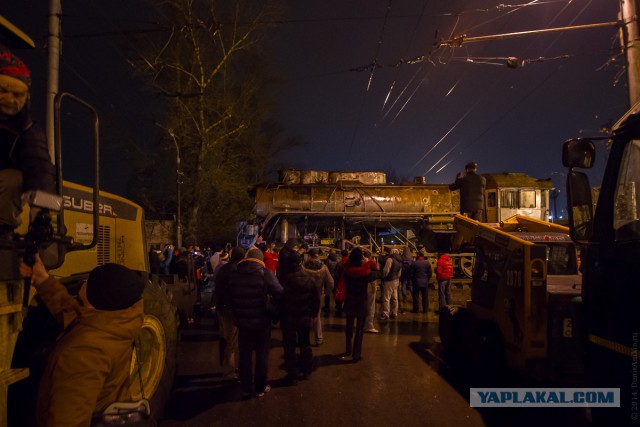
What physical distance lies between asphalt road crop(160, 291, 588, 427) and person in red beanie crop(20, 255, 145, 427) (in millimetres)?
2976

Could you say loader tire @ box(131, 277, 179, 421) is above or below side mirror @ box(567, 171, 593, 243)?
below

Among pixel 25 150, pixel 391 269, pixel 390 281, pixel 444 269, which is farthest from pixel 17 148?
pixel 444 269

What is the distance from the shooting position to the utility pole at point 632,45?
346 inches

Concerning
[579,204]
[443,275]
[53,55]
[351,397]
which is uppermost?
[53,55]

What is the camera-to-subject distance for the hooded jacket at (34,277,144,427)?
214 centimetres

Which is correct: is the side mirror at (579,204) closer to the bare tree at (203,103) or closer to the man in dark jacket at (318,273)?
the man in dark jacket at (318,273)

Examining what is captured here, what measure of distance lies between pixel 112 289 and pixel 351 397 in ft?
14.2

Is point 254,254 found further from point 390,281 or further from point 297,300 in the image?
point 390,281

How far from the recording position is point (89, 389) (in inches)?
86.1

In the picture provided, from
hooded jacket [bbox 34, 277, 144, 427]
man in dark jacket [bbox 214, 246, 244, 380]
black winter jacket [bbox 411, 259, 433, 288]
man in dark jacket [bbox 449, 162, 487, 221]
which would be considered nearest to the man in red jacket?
black winter jacket [bbox 411, 259, 433, 288]

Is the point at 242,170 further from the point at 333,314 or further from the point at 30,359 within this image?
the point at 30,359

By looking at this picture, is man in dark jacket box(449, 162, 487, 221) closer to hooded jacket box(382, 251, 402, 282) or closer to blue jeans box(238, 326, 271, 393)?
hooded jacket box(382, 251, 402, 282)

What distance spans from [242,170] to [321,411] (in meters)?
24.9

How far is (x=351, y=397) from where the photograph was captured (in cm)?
589
